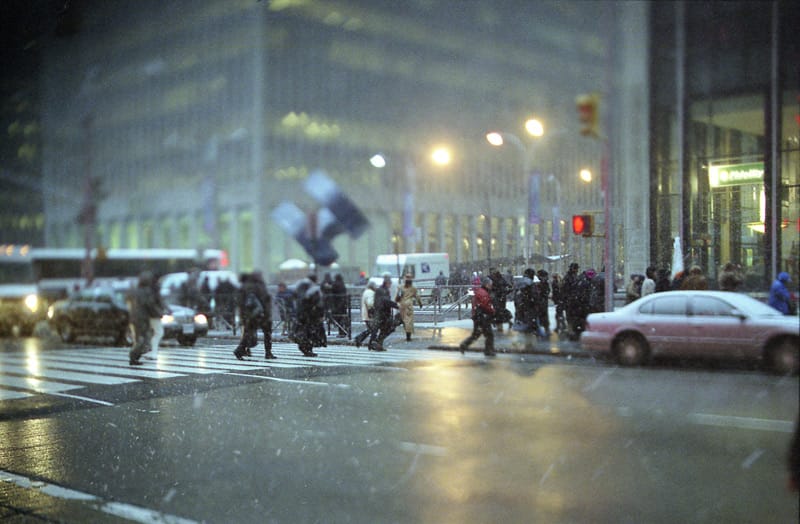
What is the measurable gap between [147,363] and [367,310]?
280 centimetres

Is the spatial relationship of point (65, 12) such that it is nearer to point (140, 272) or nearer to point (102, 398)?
point (140, 272)

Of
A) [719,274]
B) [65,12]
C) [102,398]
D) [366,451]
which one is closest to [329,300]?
[366,451]

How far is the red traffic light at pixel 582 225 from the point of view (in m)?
2.34

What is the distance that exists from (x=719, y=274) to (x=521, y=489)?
192 centimetres

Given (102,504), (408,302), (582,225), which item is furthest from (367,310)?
(102,504)

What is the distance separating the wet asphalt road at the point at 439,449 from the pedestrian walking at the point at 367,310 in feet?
0.52

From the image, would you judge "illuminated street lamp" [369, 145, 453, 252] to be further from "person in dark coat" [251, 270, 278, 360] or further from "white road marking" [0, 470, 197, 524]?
"white road marking" [0, 470, 197, 524]

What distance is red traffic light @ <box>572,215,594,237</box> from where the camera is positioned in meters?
2.34

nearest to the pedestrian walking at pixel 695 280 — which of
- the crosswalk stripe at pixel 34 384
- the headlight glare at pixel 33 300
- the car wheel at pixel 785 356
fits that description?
the car wheel at pixel 785 356

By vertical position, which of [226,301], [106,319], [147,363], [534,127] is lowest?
[147,363]

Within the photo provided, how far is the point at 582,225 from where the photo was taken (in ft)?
7.72

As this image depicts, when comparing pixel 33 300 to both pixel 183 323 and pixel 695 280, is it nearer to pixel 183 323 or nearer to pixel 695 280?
pixel 183 323

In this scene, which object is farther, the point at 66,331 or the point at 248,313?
the point at 66,331

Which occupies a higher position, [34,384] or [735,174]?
[735,174]
